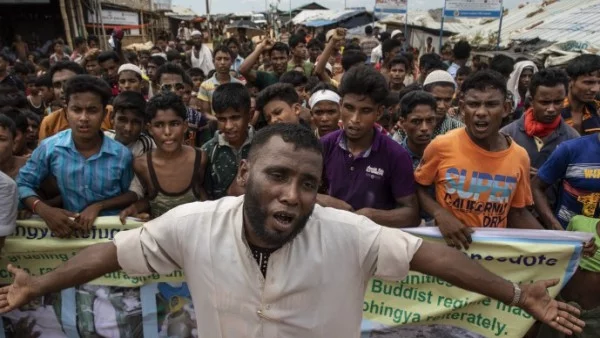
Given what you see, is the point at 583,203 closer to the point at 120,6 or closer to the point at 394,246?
the point at 394,246

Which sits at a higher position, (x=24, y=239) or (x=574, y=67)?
(x=574, y=67)

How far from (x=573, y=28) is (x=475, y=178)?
12.6 m

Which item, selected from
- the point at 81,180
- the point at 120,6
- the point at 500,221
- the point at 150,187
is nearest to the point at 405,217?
the point at 500,221

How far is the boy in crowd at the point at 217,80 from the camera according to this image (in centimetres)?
574

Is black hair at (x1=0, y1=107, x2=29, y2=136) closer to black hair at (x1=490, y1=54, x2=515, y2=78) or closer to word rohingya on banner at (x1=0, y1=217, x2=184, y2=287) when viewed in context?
word rohingya on banner at (x1=0, y1=217, x2=184, y2=287)

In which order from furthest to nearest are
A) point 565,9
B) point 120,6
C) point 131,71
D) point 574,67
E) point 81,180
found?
1. point 120,6
2. point 565,9
3. point 131,71
4. point 574,67
5. point 81,180

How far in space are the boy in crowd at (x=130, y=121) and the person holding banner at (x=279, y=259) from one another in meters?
1.95

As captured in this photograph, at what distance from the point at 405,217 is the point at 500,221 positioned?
57cm

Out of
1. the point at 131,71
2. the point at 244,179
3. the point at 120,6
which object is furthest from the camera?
the point at 120,6

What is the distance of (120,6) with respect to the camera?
24.1m

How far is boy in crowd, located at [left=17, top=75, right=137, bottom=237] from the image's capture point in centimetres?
290

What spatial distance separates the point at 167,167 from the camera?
3.11 m

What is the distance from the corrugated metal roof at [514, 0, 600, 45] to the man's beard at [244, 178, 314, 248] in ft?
37.8

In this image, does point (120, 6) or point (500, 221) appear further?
point (120, 6)
